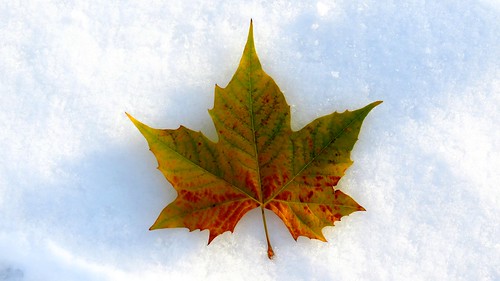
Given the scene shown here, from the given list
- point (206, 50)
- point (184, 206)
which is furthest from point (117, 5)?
point (184, 206)

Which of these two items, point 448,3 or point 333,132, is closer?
point 333,132

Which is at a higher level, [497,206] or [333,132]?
[333,132]

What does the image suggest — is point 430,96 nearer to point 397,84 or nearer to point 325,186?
point 397,84

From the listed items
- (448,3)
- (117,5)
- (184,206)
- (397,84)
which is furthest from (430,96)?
(117,5)

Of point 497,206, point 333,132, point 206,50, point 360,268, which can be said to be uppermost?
point 206,50
